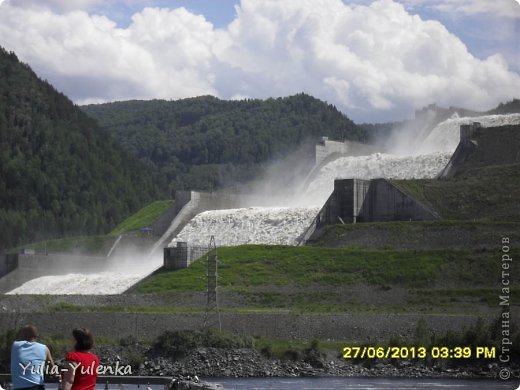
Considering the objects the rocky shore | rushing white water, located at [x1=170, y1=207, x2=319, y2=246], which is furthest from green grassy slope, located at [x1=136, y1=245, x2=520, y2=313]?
rushing white water, located at [x1=170, y1=207, x2=319, y2=246]

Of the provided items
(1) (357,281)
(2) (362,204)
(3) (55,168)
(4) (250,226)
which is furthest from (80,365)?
(3) (55,168)

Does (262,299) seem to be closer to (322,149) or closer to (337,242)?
(337,242)

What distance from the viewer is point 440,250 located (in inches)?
2387

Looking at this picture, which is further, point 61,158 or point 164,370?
point 61,158

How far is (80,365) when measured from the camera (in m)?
16.0

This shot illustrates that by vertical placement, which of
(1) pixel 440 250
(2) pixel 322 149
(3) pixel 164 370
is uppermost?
(2) pixel 322 149

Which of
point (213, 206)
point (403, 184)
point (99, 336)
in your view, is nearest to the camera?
point (99, 336)

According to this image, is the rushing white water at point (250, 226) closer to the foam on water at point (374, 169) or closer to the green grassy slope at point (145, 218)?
the foam on water at point (374, 169)

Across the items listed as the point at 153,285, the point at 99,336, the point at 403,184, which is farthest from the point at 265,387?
the point at 403,184

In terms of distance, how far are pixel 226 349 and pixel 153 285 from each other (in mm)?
18436

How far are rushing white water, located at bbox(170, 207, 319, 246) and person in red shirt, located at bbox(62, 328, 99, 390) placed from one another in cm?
5921

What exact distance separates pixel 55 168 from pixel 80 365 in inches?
4982

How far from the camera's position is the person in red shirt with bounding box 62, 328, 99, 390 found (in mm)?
15898

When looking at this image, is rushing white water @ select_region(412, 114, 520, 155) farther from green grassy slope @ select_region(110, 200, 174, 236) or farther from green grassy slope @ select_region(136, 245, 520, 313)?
green grassy slope @ select_region(136, 245, 520, 313)
